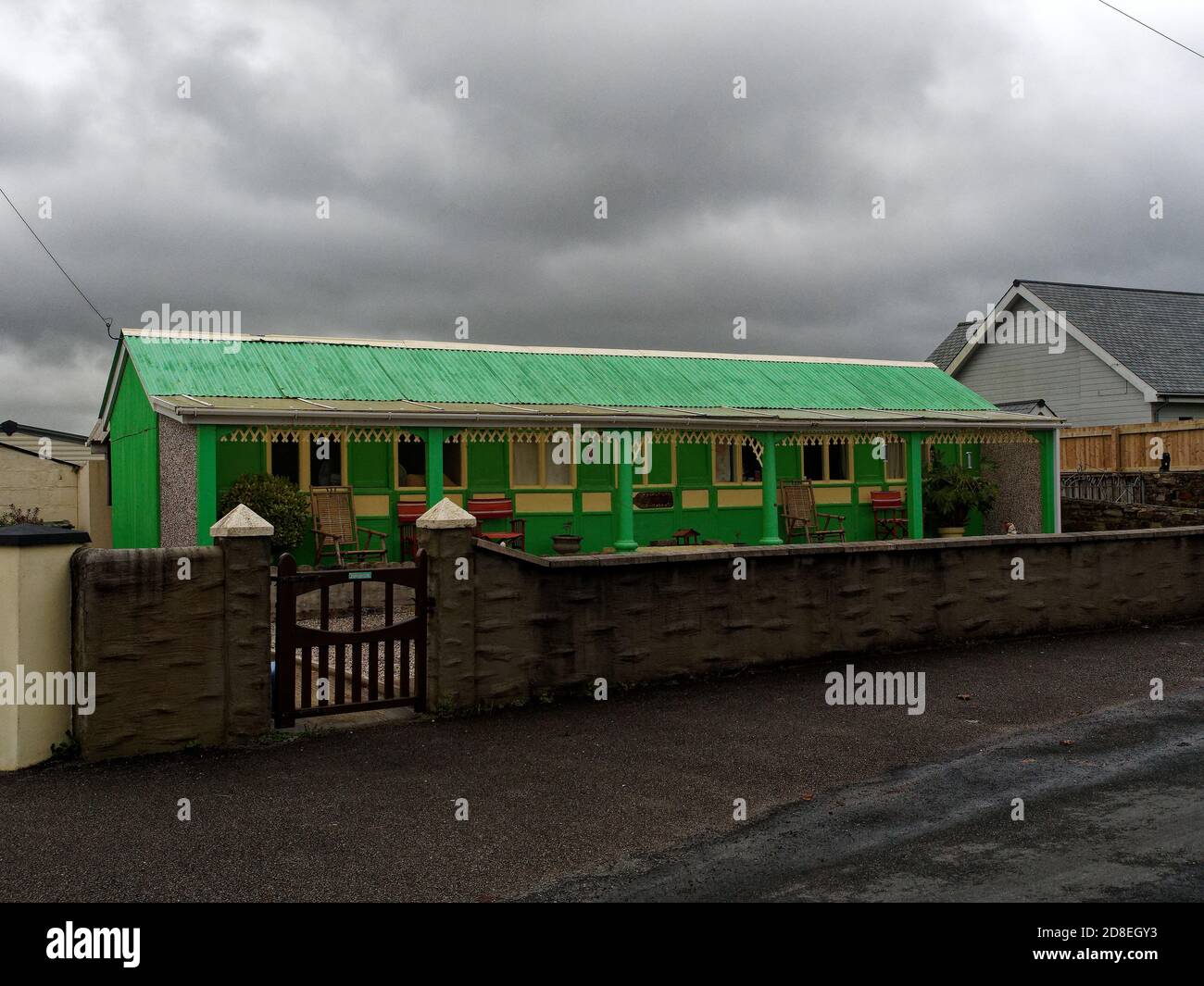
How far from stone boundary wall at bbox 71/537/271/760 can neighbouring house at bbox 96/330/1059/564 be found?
631cm

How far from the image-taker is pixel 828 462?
20.1 meters

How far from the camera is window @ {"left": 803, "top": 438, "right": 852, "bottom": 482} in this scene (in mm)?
20078

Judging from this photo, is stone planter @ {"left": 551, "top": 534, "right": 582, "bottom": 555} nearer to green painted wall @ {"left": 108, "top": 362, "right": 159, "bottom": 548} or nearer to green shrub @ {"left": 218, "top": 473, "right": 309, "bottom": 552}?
green shrub @ {"left": 218, "top": 473, "right": 309, "bottom": 552}

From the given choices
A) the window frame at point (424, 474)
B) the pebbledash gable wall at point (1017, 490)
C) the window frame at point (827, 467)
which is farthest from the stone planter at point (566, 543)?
the pebbledash gable wall at point (1017, 490)

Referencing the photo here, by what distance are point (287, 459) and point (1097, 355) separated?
2099 cm

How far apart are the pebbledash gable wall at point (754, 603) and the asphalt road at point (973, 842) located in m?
3.01

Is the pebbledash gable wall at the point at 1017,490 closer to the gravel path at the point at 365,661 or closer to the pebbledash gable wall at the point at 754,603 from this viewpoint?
the pebbledash gable wall at the point at 754,603

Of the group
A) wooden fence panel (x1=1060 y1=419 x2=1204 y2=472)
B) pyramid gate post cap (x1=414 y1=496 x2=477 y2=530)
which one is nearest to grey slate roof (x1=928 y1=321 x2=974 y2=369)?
wooden fence panel (x1=1060 y1=419 x2=1204 y2=472)

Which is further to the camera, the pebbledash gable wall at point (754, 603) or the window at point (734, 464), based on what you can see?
the window at point (734, 464)

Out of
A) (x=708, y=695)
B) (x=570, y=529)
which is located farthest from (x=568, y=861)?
(x=570, y=529)

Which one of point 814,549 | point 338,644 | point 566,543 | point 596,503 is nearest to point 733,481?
point 596,503

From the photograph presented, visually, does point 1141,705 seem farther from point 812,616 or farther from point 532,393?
point 532,393

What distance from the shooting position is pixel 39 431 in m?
29.4

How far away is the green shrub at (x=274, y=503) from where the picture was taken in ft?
45.4
